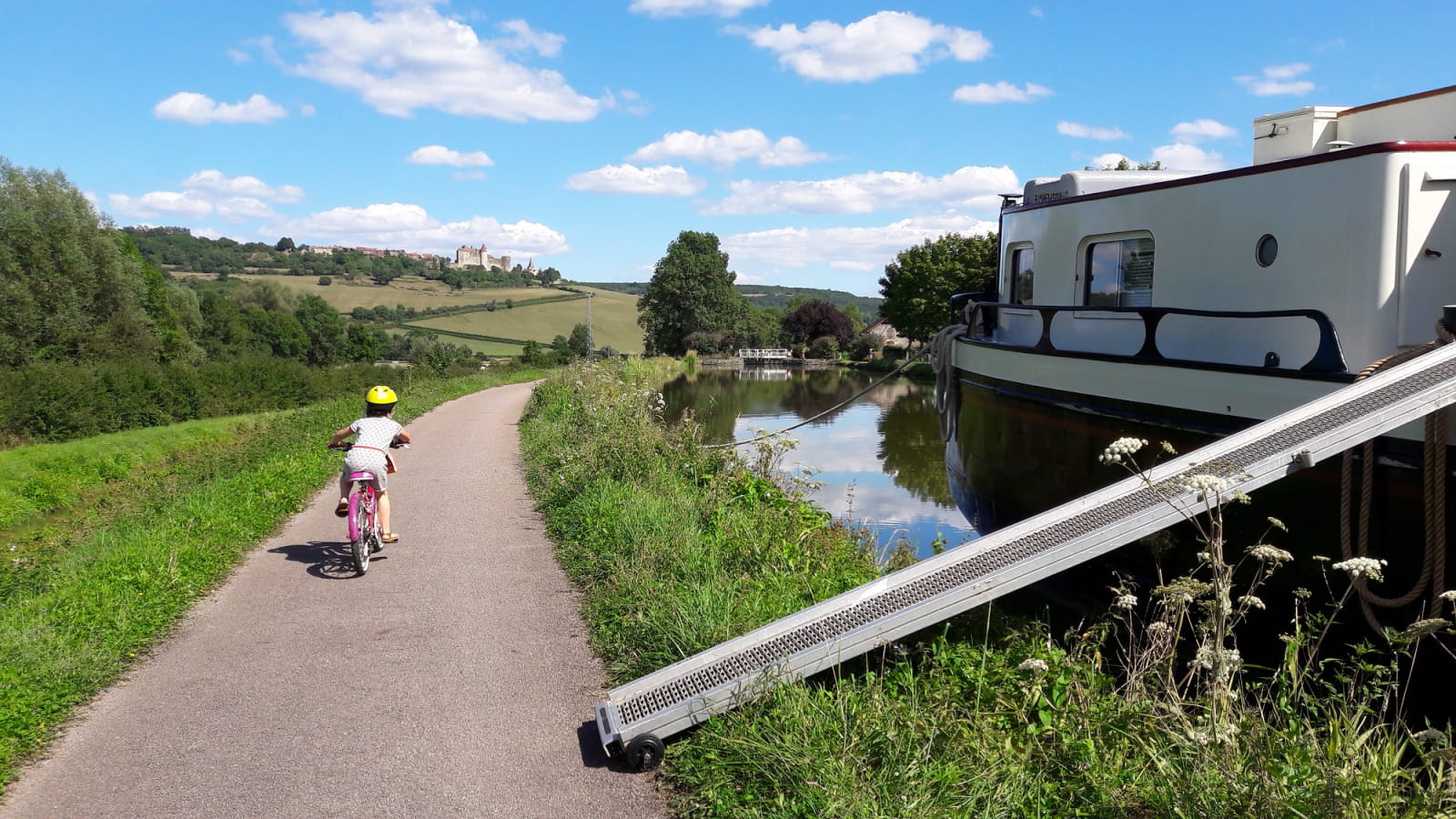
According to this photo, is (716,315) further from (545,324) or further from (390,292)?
(390,292)

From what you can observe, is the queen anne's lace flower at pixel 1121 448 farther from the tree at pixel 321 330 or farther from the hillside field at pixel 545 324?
the hillside field at pixel 545 324

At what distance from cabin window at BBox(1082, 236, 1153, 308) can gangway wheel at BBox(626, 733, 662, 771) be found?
20.1 ft

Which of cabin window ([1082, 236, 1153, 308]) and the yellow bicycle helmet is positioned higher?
cabin window ([1082, 236, 1153, 308])

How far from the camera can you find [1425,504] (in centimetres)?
492

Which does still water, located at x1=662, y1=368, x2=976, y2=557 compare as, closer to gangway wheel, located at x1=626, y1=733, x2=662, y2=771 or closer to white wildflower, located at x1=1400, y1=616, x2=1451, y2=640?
gangway wheel, located at x1=626, y1=733, x2=662, y2=771

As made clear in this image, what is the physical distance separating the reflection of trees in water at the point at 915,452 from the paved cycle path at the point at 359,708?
8.11 metres

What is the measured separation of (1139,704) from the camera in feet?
12.1

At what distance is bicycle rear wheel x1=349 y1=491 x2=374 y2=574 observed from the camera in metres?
6.80

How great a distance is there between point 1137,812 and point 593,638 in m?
3.01

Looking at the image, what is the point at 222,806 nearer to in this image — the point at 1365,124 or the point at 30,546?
the point at 30,546

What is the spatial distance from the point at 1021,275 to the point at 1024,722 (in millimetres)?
7678

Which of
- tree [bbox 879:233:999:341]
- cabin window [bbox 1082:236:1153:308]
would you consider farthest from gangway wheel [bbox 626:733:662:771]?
tree [bbox 879:233:999:341]

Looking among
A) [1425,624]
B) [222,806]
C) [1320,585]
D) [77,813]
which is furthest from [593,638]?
[1320,585]

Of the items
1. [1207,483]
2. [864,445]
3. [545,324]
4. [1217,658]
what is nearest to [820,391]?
[864,445]
